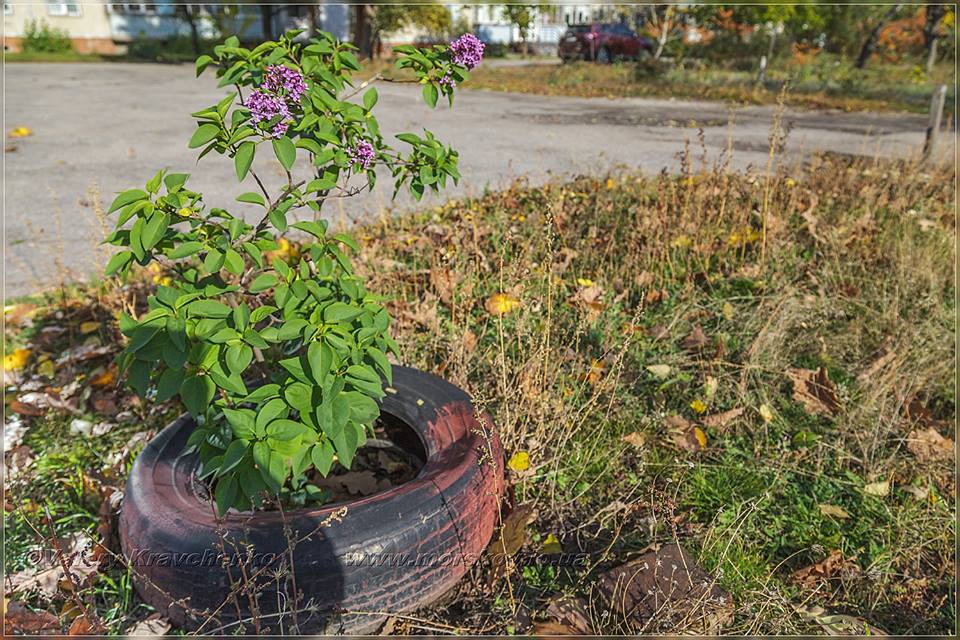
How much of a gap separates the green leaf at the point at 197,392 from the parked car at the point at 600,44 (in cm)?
2391

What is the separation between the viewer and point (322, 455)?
1.64 m

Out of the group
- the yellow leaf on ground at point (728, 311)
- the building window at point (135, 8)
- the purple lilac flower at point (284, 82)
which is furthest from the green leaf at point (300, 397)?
the building window at point (135, 8)

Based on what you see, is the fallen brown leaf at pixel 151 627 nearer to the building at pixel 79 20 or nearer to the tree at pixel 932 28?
the tree at pixel 932 28

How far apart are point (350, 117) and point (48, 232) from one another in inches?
160

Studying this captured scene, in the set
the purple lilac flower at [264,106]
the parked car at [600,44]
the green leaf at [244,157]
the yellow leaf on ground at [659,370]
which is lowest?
the yellow leaf on ground at [659,370]

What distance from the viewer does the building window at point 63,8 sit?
2906 cm

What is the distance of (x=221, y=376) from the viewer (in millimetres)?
1663

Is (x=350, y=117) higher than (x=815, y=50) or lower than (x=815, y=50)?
lower

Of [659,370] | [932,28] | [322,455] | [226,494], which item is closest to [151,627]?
[226,494]

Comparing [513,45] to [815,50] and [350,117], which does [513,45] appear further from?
[350,117]

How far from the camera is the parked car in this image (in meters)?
23.5

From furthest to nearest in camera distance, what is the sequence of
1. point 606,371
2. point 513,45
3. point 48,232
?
point 513,45 → point 48,232 → point 606,371

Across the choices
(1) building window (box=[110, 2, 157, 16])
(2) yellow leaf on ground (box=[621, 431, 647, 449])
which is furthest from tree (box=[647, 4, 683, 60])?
(2) yellow leaf on ground (box=[621, 431, 647, 449])

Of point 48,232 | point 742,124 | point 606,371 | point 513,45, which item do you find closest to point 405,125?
point 742,124
